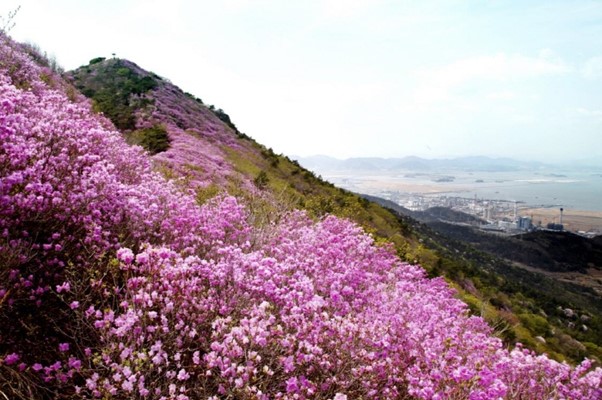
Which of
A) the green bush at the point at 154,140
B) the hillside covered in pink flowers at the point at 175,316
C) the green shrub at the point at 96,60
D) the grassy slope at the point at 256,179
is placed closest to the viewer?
the hillside covered in pink flowers at the point at 175,316

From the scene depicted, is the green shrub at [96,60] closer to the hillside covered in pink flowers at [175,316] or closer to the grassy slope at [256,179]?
the grassy slope at [256,179]

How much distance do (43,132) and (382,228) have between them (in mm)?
23659

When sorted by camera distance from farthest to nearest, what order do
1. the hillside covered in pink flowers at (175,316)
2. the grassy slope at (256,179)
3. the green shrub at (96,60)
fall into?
the green shrub at (96,60) → the grassy slope at (256,179) → the hillside covered in pink flowers at (175,316)

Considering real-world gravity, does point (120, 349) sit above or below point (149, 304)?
below

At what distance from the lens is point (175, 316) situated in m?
4.29

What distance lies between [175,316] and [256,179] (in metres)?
16.1

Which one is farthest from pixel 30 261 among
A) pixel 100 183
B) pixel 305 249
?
pixel 305 249

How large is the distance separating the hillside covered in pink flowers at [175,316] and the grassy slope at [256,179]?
4.81 metres

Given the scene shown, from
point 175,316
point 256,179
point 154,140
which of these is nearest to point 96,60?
point 154,140

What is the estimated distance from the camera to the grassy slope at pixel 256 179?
15594mm

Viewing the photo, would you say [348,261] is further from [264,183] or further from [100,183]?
[264,183]

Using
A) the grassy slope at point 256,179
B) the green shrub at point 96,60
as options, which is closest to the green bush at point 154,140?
the grassy slope at point 256,179

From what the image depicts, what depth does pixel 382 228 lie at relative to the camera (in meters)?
27.6

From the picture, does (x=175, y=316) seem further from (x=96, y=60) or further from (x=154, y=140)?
(x=96, y=60)
